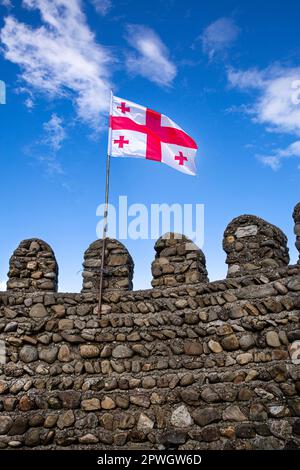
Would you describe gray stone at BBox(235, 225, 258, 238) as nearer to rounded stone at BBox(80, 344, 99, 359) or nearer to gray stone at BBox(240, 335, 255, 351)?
gray stone at BBox(240, 335, 255, 351)

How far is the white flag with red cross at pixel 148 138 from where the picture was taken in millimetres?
8672

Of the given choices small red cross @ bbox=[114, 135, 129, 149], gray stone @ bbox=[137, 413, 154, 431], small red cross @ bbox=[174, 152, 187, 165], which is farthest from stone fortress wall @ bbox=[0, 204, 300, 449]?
small red cross @ bbox=[114, 135, 129, 149]

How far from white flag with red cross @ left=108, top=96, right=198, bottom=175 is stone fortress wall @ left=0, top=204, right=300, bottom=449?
5.66ft

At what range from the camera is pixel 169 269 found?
7961 mm

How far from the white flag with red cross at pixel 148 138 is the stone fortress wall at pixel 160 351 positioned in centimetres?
172

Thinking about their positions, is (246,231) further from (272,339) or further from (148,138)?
(148,138)

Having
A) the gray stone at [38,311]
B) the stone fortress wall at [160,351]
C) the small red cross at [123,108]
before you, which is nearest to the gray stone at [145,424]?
the stone fortress wall at [160,351]

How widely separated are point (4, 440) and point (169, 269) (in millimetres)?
3764

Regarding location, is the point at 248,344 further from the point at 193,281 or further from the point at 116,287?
the point at 116,287

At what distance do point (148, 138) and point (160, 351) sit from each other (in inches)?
162

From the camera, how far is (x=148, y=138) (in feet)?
28.9

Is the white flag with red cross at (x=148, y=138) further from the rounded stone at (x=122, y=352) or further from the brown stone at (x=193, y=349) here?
the rounded stone at (x=122, y=352)
